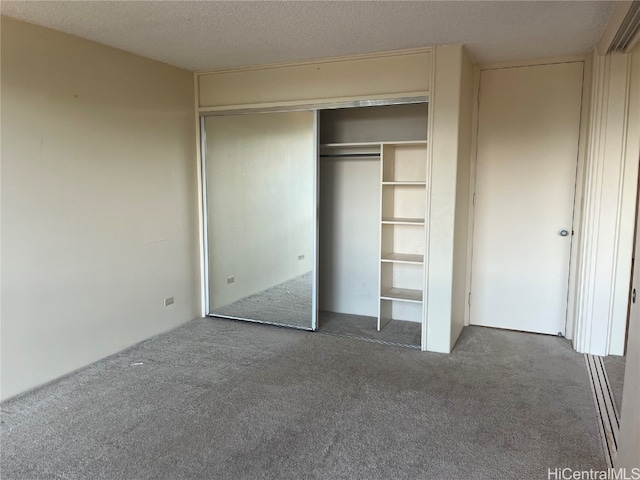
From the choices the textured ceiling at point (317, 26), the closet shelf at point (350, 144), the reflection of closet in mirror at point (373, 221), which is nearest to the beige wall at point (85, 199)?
the textured ceiling at point (317, 26)

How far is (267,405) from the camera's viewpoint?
2.87 meters

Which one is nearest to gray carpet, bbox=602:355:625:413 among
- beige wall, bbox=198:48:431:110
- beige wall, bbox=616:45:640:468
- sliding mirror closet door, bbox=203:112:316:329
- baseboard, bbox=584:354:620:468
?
baseboard, bbox=584:354:620:468

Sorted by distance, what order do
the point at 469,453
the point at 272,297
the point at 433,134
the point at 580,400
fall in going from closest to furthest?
the point at 469,453
the point at 580,400
the point at 433,134
the point at 272,297

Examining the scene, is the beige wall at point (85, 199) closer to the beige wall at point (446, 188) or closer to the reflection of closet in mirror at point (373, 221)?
the reflection of closet in mirror at point (373, 221)

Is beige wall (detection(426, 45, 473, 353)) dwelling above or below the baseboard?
above

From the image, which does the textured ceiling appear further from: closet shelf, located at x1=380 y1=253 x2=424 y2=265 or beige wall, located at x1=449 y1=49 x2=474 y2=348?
closet shelf, located at x1=380 y1=253 x2=424 y2=265

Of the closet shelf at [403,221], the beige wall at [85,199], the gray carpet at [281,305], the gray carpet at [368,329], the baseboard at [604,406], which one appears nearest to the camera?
the baseboard at [604,406]

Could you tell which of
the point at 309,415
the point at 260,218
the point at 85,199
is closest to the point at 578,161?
the point at 260,218

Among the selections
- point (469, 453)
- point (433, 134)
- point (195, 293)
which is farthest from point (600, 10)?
point (195, 293)

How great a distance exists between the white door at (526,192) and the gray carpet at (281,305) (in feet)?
5.29

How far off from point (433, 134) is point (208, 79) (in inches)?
85.2

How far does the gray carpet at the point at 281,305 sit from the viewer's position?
4.42m

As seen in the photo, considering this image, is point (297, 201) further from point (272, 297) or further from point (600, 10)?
point (600, 10)

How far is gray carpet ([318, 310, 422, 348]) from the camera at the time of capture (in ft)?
13.3
